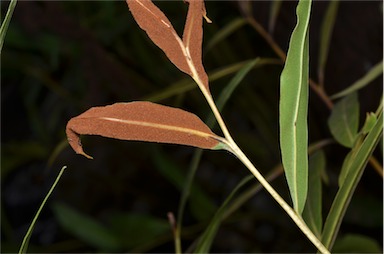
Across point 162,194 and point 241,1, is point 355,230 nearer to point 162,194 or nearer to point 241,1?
point 162,194

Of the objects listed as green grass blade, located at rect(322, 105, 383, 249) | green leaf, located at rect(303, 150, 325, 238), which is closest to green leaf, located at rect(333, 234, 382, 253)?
green leaf, located at rect(303, 150, 325, 238)

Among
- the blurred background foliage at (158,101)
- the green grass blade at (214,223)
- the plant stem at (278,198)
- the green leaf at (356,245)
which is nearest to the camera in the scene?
the plant stem at (278,198)

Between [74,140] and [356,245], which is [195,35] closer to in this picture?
[74,140]

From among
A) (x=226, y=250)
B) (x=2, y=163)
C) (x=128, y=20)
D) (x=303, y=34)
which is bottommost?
(x=226, y=250)

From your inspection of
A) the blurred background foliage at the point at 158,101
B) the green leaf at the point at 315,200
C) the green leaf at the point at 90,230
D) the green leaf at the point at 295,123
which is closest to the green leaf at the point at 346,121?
the green leaf at the point at 315,200

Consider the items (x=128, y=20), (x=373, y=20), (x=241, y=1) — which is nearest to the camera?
(x=241, y=1)

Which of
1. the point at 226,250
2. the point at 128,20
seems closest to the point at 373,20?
the point at 128,20

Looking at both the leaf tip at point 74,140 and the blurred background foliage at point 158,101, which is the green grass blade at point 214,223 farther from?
the blurred background foliage at point 158,101
